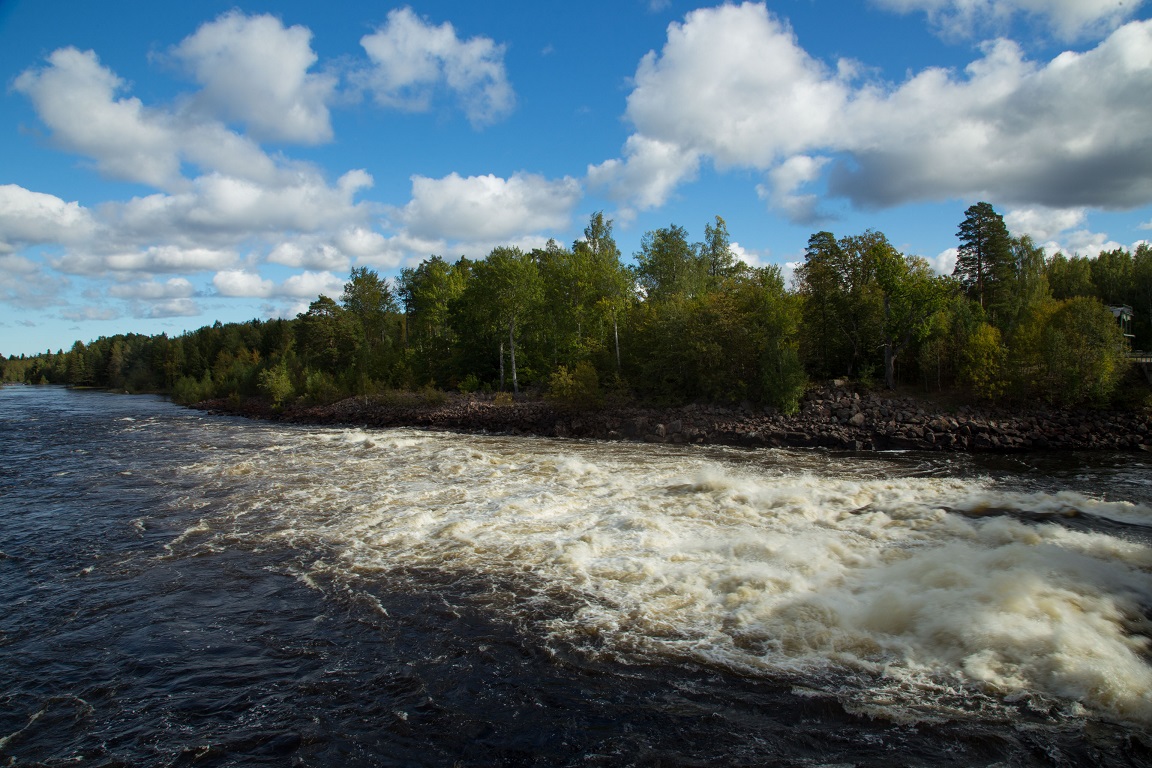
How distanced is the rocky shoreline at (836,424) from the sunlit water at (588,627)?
1090cm

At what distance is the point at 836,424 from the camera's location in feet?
102

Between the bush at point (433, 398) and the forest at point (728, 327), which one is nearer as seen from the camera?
the forest at point (728, 327)

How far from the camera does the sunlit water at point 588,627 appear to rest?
6672mm

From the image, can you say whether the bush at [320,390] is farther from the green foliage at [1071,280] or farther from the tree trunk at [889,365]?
the green foliage at [1071,280]

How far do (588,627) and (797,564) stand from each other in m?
4.68

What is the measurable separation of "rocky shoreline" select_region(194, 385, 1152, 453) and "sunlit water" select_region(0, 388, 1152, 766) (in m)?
10.9

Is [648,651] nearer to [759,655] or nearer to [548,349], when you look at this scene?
[759,655]

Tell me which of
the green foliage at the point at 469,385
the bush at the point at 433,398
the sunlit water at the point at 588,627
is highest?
the green foliage at the point at 469,385

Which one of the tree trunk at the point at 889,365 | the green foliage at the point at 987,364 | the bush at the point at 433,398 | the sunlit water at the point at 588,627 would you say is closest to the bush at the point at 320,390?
the bush at the point at 433,398

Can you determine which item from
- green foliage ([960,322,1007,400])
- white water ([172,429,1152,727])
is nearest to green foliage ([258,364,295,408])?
white water ([172,429,1152,727])

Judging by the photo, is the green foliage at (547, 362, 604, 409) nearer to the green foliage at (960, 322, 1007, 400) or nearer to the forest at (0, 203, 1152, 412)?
the forest at (0, 203, 1152, 412)

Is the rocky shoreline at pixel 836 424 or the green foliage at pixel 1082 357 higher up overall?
the green foliage at pixel 1082 357

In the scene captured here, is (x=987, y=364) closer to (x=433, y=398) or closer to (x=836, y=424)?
(x=836, y=424)

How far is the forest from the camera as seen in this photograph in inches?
1286
